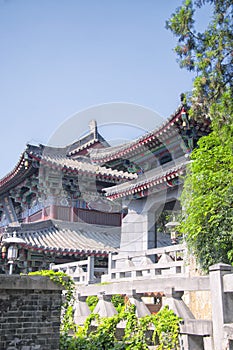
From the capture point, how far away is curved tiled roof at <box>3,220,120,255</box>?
1693cm

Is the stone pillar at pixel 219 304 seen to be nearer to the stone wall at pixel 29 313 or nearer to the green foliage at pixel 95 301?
the stone wall at pixel 29 313

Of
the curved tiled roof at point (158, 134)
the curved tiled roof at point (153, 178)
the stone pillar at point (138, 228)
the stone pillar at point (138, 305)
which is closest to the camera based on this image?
the stone pillar at point (138, 305)

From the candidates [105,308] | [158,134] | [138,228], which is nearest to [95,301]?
[105,308]

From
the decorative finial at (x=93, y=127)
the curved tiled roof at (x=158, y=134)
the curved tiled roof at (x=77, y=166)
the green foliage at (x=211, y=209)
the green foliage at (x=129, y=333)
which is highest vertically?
the decorative finial at (x=93, y=127)

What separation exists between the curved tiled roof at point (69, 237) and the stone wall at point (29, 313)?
33.5 ft

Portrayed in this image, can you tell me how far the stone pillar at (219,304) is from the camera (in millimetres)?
4839

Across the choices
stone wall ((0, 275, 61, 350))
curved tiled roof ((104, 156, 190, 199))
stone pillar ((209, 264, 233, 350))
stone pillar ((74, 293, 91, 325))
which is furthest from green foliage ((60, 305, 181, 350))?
curved tiled roof ((104, 156, 190, 199))

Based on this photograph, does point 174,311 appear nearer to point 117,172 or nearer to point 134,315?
point 134,315

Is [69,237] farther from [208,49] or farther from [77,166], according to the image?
[208,49]

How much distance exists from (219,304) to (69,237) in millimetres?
14240

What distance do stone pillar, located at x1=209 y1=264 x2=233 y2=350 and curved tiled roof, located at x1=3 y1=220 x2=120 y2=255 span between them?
11920 millimetres

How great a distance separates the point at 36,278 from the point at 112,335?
1.81 meters

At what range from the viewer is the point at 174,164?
14164 mm

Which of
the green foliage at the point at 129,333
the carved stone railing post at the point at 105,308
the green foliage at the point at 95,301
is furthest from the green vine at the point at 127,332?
the green foliage at the point at 95,301
